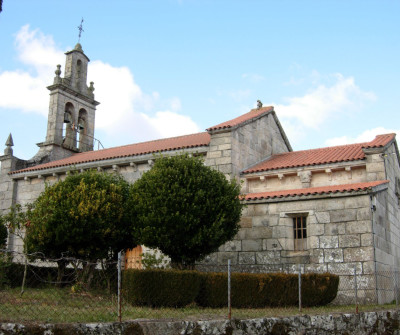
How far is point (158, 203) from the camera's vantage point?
46.4 feet

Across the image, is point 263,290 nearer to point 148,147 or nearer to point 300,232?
point 300,232

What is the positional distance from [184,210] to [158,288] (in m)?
3.56

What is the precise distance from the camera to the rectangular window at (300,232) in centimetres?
1578

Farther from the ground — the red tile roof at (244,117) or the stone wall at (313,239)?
the red tile roof at (244,117)

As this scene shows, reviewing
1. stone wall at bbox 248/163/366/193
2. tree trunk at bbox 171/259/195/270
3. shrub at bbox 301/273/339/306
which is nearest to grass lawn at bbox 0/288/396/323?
shrub at bbox 301/273/339/306

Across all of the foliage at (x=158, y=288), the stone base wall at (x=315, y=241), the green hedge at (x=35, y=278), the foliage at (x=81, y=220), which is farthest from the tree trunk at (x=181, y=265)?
the foliage at (x=158, y=288)

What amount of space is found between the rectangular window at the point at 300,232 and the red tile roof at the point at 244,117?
479 centimetres

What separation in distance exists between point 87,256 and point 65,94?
14.7 m

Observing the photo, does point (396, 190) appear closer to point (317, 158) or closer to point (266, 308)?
point (317, 158)

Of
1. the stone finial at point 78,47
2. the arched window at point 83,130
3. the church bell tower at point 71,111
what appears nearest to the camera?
the church bell tower at point 71,111

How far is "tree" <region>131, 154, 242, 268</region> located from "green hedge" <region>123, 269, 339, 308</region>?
2.13 m

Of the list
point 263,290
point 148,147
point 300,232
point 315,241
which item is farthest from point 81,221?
point 148,147

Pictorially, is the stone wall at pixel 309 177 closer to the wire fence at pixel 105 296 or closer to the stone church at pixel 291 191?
the stone church at pixel 291 191

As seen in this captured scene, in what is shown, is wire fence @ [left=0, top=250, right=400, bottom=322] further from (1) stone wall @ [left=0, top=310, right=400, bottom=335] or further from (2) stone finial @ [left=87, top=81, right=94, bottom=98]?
(2) stone finial @ [left=87, top=81, right=94, bottom=98]
